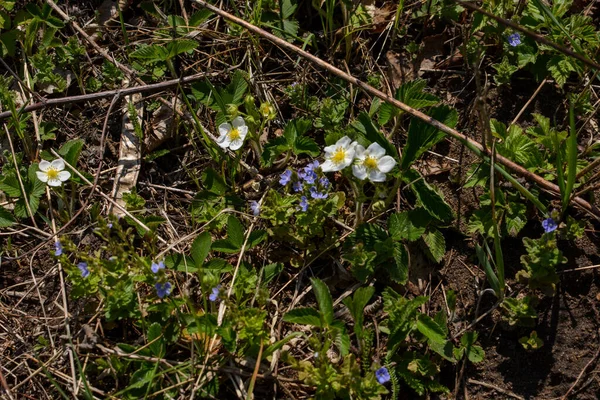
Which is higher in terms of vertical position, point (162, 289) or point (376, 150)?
point (376, 150)

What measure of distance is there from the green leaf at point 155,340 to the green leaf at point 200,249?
317mm

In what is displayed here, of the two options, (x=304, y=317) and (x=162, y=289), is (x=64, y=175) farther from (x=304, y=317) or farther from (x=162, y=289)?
(x=304, y=317)

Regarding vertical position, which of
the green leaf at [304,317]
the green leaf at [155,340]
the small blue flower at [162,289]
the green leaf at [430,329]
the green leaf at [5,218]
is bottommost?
the green leaf at [155,340]

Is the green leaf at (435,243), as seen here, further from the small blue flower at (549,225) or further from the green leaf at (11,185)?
the green leaf at (11,185)

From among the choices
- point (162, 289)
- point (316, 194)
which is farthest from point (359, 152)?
point (162, 289)

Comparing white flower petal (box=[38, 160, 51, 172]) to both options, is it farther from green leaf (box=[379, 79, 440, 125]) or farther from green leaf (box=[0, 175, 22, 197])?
green leaf (box=[379, 79, 440, 125])

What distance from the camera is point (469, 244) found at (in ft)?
9.75

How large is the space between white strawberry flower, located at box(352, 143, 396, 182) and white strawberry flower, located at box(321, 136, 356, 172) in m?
0.04

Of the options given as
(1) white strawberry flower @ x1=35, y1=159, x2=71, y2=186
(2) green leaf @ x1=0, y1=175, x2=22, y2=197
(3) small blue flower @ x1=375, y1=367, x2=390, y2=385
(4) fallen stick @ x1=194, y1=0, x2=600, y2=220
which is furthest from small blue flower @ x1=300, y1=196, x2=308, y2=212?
(2) green leaf @ x1=0, y1=175, x2=22, y2=197

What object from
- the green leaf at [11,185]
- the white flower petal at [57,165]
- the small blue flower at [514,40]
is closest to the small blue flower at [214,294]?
the white flower petal at [57,165]

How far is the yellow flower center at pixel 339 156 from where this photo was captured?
2.74 meters

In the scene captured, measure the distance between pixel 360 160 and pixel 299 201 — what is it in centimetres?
38

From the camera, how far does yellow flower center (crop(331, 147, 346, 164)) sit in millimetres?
2742

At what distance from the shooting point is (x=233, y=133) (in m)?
3.10
